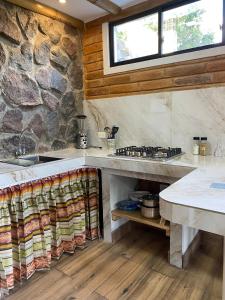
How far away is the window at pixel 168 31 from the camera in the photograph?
78.0 inches

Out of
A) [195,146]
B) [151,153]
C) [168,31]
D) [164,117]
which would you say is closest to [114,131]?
[164,117]

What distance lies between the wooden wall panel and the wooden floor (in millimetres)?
1503

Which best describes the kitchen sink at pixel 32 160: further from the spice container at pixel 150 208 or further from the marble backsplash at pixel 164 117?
the spice container at pixel 150 208

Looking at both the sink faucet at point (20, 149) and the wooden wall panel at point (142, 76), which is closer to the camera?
the wooden wall panel at point (142, 76)

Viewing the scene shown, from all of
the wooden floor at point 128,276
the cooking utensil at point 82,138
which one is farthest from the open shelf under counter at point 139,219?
the cooking utensil at point 82,138

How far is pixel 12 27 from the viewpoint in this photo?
2.08 metres

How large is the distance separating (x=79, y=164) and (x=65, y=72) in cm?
116

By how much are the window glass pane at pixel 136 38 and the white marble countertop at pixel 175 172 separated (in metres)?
1.17

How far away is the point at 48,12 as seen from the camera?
91.9 inches

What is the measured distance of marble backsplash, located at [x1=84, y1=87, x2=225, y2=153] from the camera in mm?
2004

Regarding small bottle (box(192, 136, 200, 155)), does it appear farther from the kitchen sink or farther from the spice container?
the kitchen sink

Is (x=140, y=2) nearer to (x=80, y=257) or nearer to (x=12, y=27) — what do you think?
(x=12, y=27)

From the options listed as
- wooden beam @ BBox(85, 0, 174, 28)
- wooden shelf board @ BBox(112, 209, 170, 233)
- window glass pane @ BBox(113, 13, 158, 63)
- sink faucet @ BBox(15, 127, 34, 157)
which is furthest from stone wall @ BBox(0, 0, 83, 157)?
wooden shelf board @ BBox(112, 209, 170, 233)

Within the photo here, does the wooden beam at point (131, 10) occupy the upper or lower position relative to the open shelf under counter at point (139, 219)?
upper
